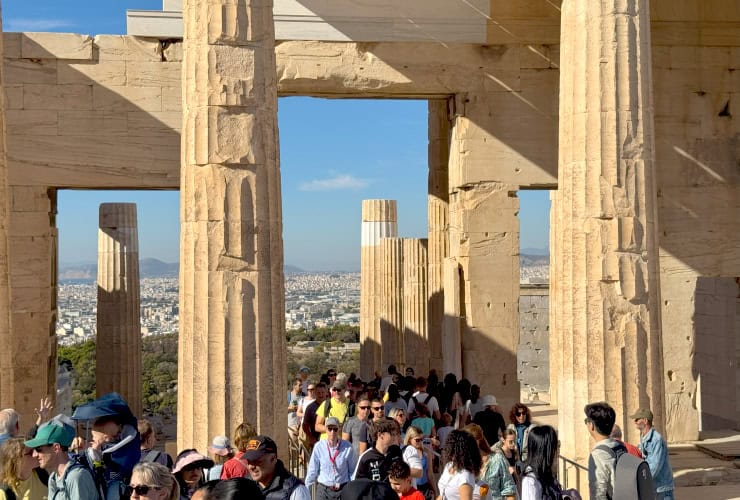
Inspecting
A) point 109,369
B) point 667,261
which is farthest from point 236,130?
point 109,369

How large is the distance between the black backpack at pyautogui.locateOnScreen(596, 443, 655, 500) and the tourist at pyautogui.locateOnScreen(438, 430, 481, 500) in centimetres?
115

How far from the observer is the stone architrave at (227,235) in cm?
1232

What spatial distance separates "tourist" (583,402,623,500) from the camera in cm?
801

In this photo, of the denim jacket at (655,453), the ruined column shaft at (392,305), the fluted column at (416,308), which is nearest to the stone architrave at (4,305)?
the denim jacket at (655,453)

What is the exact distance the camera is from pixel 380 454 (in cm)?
873

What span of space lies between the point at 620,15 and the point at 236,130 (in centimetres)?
573

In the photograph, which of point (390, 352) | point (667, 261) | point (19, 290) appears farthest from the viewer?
point (390, 352)

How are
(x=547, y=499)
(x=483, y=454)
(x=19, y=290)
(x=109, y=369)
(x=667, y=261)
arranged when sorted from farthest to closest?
(x=109, y=369)
(x=667, y=261)
(x=19, y=290)
(x=483, y=454)
(x=547, y=499)

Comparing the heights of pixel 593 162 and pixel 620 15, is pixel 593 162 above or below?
below

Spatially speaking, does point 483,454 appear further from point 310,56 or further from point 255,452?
point 310,56

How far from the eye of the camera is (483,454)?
9.66 meters

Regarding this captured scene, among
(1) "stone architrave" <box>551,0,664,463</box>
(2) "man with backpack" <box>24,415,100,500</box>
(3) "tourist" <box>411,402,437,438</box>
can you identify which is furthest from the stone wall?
(2) "man with backpack" <box>24,415,100,500</box>

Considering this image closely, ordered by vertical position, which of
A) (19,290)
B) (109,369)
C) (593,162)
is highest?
(593,162)

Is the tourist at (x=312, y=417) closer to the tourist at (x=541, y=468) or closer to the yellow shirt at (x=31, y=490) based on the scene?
the tourist at (x=541, y=468)
